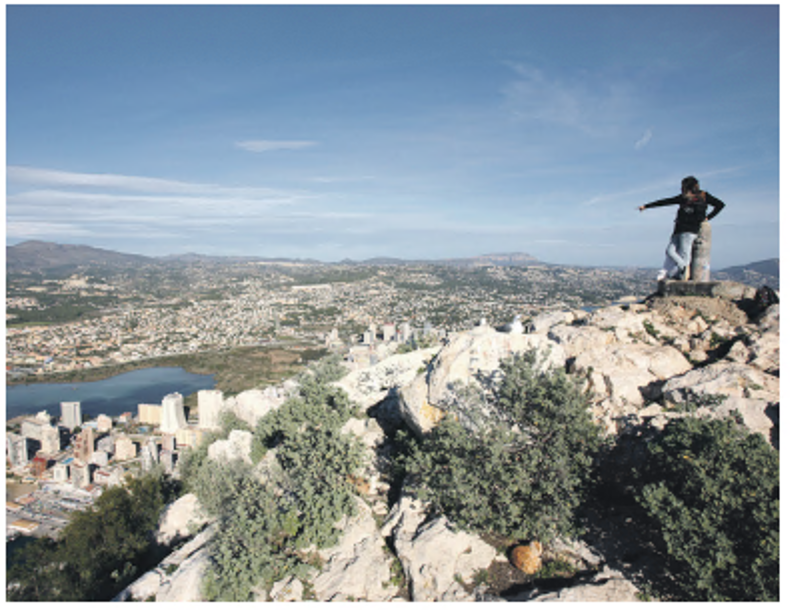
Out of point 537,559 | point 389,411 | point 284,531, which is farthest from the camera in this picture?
point 389,411

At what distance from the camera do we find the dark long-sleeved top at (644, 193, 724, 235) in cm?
722

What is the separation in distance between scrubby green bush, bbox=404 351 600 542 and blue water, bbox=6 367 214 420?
4850 cm

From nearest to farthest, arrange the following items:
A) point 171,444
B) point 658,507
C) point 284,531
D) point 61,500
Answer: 1. point 658,507
2. point 284,531
3. point 61,500
4. point 171,444

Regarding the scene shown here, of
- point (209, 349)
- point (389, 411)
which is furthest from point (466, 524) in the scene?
point (209, 349)

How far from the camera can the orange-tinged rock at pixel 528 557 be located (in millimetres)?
5273

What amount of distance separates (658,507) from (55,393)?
213 feet

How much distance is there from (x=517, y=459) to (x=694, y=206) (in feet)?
17.5

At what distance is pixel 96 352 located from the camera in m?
66.8

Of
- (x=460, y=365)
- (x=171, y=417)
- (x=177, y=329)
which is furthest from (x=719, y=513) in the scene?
(x=177, y=329)

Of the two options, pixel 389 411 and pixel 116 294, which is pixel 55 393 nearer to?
pixel 389 411

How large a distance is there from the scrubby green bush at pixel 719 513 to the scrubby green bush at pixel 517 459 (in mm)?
933

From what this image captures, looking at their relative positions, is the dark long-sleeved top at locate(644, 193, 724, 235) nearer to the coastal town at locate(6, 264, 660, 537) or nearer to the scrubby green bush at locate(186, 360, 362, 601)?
the coastal town at locate(6, 264, 660, 537)

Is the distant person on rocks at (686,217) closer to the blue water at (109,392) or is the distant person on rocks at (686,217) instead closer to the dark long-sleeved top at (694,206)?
the dark long-sleeved top at (694,206)

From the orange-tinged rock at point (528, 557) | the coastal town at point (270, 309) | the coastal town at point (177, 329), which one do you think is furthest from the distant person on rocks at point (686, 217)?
the coastal town at point (270, 309)
